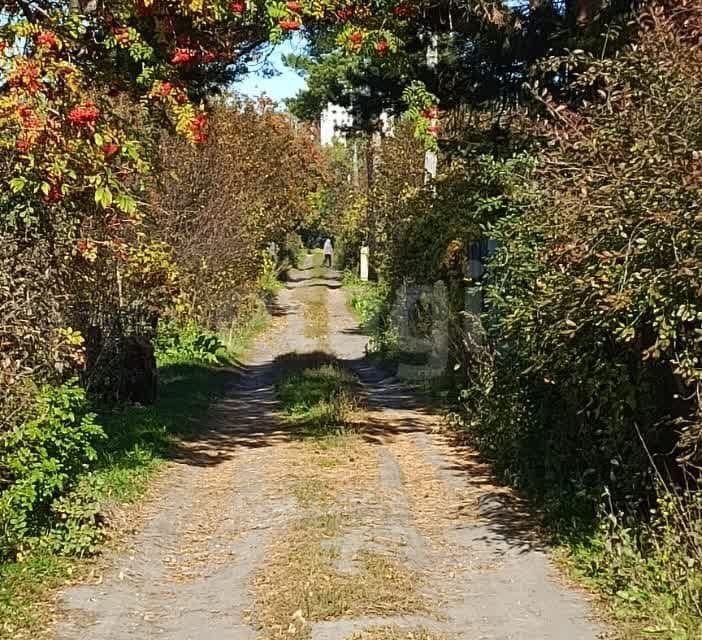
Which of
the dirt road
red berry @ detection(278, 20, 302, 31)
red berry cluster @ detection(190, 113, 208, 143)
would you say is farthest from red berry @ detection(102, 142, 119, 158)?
the dirt road

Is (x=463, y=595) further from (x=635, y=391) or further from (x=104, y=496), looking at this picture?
(x=104, y=496)

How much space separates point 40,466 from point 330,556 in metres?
2.14

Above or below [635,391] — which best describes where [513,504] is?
below

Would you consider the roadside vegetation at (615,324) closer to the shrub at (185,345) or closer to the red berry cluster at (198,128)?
the red berry cluster at (198,128)

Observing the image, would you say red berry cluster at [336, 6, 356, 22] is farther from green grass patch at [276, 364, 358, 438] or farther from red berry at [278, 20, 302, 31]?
green grass patch at [276, 364, 358, 438]

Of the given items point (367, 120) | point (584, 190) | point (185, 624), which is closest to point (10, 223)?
point (185, 624)

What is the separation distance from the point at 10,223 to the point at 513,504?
194 inches

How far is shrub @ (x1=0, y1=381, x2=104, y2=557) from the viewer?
21.2ft

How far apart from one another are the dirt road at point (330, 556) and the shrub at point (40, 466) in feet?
2.17

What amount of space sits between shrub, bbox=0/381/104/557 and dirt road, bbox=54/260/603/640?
0.66 m

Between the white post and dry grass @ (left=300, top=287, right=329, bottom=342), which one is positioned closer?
dry grass @ (left=300, top=287, right=329, bottom=342)

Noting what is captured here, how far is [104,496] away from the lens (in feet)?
27.3

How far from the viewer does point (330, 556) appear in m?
6.80

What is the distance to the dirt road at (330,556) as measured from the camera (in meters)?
5.66
